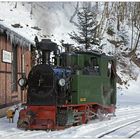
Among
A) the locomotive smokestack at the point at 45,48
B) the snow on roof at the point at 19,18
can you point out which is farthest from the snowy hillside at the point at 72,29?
the locomotive smokestack at the point at 45,48

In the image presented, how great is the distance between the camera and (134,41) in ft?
117

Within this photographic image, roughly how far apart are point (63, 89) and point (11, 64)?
4886 millimetres

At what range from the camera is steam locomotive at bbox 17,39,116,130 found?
37.1 ft

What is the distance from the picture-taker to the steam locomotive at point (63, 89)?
11.3 m

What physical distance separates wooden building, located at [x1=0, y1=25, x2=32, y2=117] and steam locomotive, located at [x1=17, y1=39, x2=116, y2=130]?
1.33 meters

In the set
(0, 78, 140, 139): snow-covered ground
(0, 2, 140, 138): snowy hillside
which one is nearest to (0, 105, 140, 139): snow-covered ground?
(0, 78, 140, 139): snow-covered ground

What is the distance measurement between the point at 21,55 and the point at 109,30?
17913 millimetres

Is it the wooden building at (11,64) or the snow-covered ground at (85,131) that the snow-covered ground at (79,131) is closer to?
the snow-covered ground at (85,131)

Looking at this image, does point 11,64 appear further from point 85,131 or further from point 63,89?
point 85,131

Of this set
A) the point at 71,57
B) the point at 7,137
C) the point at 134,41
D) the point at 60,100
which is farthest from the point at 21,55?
the point at 134,41

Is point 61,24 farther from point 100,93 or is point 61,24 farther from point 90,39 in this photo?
point 100,93

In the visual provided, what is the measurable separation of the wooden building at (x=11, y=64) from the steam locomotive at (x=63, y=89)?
133cm

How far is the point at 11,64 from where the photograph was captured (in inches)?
634

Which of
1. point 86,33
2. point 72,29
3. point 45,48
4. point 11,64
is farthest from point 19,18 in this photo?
point 45,48
